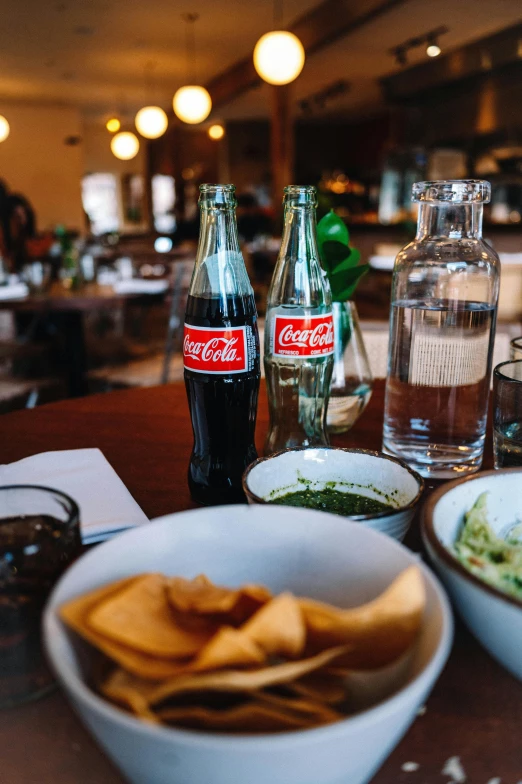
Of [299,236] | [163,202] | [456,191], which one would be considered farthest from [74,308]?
[163,202]

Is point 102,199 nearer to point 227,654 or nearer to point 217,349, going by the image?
point 217,349

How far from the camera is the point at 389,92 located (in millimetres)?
8367

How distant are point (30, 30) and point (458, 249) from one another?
6.62 metres

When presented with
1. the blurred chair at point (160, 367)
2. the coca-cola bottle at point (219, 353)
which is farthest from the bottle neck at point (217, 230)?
the blurred chair at point (160, 367)

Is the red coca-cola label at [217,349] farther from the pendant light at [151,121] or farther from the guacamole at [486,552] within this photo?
the pendant light at [151,121]

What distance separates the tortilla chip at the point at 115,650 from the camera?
0.35 m

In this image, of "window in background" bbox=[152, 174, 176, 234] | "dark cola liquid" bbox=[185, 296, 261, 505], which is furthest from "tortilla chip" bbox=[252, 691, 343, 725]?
"window in background" bbox=[152, 174, 176, 234]

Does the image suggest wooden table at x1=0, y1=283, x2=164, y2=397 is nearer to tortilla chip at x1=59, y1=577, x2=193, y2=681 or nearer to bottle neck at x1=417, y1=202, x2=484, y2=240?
bottle neck at x1=417, y1=202, x2=484, y2=240

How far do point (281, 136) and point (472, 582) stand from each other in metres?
7.13

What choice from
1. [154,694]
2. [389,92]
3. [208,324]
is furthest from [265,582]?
[389,92]

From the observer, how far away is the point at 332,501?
64cm

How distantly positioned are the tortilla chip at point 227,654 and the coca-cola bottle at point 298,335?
18.0 inches

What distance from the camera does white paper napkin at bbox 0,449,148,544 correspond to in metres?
0.64

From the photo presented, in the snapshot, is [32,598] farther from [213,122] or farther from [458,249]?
[213,122]
